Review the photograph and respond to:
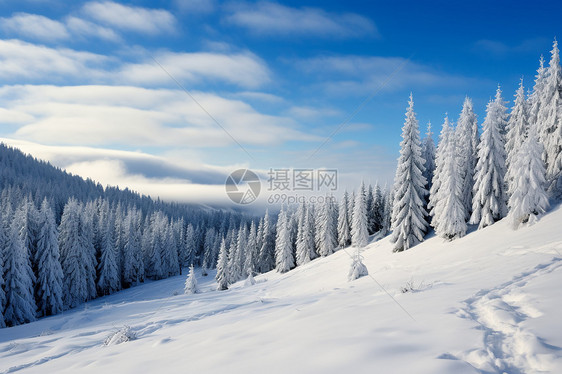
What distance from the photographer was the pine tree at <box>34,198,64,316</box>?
39406 mm

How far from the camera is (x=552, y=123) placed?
27062 millimetres

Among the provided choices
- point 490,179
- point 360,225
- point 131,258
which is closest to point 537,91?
point 490,179

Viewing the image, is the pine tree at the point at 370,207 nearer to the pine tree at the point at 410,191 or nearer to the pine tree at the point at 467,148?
the pine tree at the point at 467,148

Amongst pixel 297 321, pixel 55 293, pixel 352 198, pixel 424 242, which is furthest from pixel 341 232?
pixel 297 321

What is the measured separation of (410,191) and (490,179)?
25.0ft

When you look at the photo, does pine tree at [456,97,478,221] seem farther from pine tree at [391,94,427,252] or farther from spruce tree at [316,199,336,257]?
spruce tree at [316,199,336,257]

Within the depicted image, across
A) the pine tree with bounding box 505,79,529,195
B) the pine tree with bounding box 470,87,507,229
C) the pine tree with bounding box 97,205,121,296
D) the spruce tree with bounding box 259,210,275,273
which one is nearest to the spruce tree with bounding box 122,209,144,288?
the pine tree with bounding box 97,205,121,296

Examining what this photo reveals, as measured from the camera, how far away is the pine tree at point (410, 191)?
33.1m

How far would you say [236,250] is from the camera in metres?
66.8

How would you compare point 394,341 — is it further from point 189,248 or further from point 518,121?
point 189,248

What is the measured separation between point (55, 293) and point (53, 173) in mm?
142529

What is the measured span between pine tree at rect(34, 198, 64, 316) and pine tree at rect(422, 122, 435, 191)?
174 ft

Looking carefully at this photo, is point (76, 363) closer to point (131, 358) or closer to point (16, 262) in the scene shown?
point (131, 358)

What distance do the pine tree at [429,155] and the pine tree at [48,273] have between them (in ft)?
174
